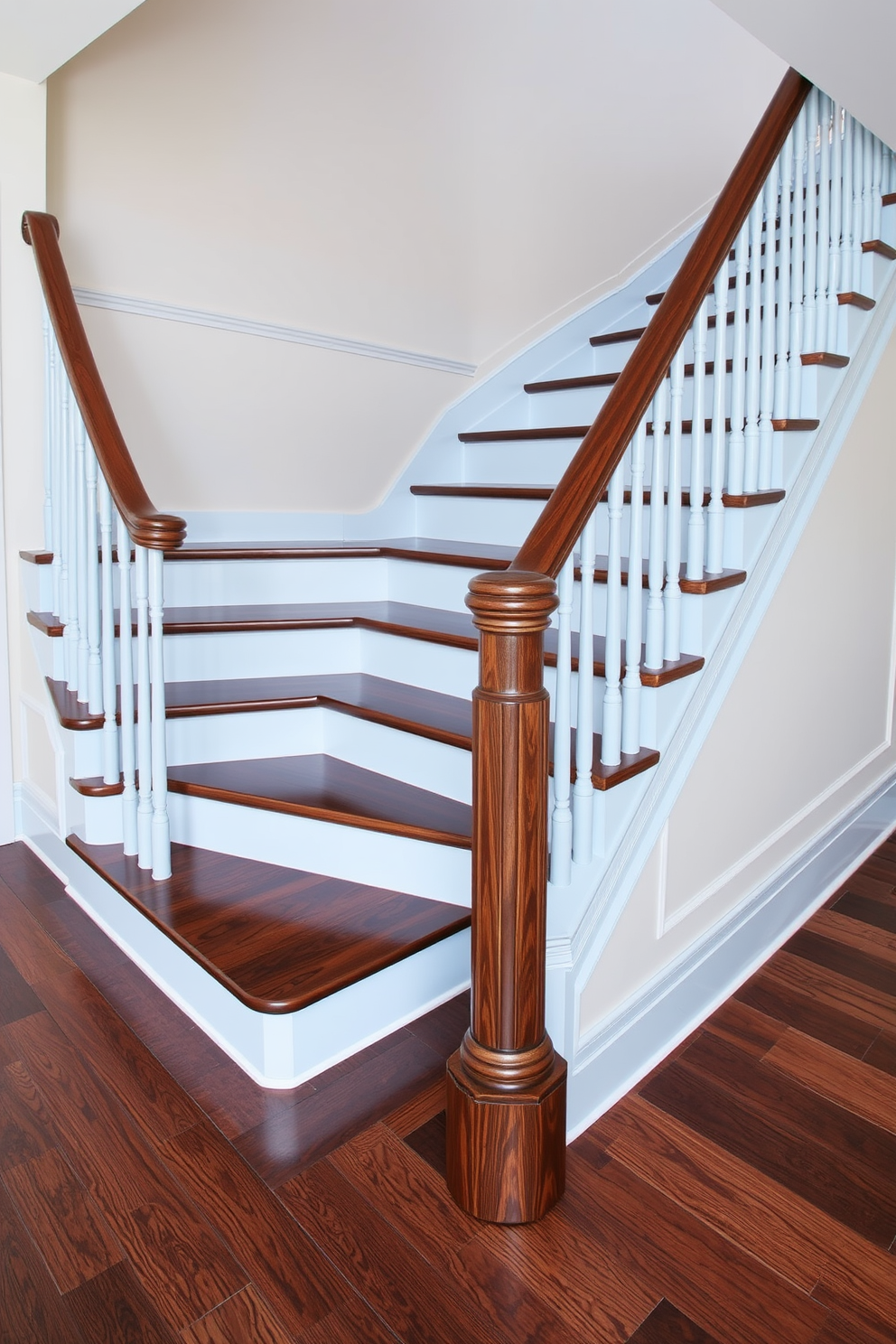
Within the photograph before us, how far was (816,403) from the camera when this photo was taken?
7.05 feet

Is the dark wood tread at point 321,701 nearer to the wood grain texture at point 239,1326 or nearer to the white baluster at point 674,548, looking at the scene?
the white baluster at point 674,548

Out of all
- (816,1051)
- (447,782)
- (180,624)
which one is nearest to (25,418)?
(180,624)

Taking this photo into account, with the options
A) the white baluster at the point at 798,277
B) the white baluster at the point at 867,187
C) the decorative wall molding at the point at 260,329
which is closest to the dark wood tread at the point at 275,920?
the white baluster at the point at 798,277

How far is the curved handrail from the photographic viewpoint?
1411 mm

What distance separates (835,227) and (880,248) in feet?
0.53

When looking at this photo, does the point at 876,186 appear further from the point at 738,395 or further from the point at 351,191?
the point at 351,191

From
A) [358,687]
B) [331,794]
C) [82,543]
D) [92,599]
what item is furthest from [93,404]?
[331,794]

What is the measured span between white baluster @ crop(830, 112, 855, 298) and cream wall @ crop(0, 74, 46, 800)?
212cm

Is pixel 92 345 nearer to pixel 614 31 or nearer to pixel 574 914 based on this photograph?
pixel 574 914

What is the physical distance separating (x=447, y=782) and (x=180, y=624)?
0.90 metres

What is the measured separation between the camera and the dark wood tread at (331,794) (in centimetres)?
193

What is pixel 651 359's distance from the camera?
1.62 m

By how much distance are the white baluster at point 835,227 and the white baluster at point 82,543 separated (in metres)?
1.88

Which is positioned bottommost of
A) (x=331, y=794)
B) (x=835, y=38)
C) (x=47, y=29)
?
(x=331, y=794)
